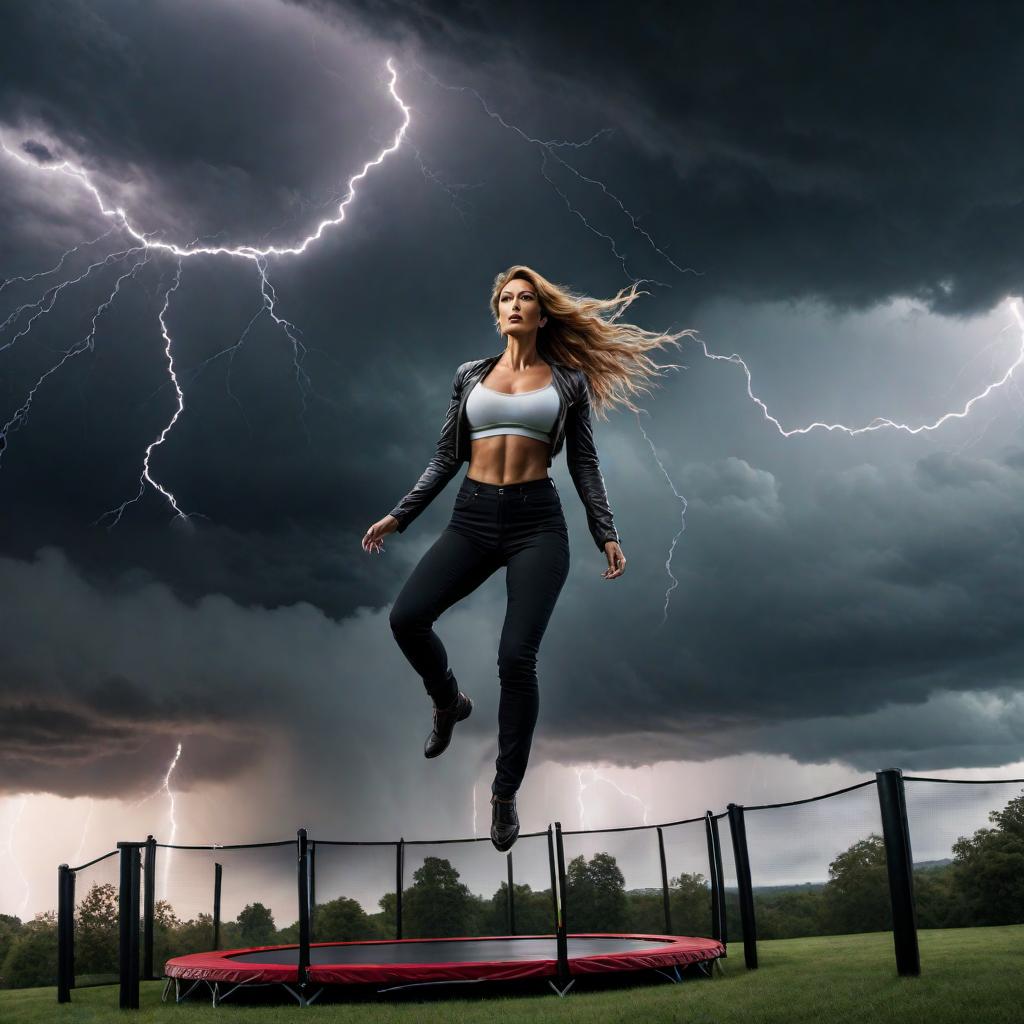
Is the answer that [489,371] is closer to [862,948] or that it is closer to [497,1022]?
[497,1022]

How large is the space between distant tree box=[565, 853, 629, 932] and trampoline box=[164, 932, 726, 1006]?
3293 mm

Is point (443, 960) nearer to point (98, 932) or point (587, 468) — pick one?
point (98, 932)

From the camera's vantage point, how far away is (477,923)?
11.4m

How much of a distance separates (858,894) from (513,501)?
8255 mm

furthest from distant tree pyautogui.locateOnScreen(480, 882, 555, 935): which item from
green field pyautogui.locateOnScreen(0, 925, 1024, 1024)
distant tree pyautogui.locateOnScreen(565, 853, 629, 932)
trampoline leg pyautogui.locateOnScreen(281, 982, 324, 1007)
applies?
trampoline leg pyautogui.locateOnScreen(281, 982, 324, 1007)

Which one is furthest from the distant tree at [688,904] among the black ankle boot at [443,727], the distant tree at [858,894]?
the black ankle boot at [443,727]

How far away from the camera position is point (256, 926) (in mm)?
10156

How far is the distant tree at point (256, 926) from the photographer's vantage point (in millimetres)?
9875

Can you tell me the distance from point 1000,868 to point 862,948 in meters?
1.45

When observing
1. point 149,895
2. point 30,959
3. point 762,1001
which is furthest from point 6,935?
point 762,1001

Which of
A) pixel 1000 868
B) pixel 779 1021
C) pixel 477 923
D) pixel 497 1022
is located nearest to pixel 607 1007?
pixel 497 1022

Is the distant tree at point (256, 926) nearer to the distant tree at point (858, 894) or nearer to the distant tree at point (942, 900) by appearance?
the distant tree at point (858, 894)

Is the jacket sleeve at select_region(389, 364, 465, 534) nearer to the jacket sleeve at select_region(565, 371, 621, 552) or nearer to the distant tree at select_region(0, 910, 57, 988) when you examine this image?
the jacket sleeve at select_region(565, 371, 621, 552)

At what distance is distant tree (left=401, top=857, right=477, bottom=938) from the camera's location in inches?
425
